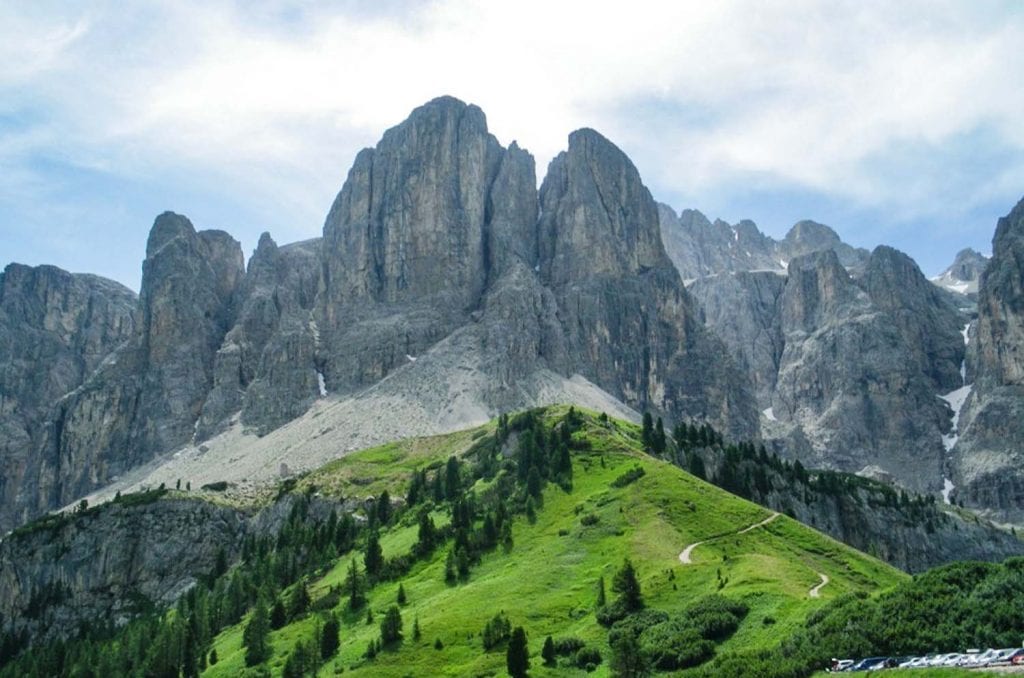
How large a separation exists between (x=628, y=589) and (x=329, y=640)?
3793cm

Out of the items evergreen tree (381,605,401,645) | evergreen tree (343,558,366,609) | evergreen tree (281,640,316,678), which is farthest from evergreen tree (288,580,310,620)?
evergreen tree (381,605,401,645)

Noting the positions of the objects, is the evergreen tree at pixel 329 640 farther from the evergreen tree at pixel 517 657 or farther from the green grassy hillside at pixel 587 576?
the evergreen tree at pixel 517 657

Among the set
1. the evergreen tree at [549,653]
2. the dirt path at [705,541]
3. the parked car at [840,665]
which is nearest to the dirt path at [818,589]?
the dirt path at [705,541]

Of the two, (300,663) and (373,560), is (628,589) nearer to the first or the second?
(300,663)

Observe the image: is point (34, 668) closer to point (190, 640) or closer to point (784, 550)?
point (190, 640)

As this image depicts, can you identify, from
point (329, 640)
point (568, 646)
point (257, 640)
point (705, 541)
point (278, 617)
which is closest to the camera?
point (568, 646)

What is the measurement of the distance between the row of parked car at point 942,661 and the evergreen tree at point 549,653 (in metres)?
32.8

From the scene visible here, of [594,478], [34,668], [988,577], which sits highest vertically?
[594,478]

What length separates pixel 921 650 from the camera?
2726 inches

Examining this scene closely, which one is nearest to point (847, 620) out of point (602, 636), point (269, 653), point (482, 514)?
point (602, 636)

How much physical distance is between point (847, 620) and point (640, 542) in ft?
191

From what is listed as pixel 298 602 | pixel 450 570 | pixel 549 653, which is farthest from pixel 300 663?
pixel 298 602

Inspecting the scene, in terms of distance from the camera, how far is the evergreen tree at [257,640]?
128m

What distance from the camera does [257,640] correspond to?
131 metres
